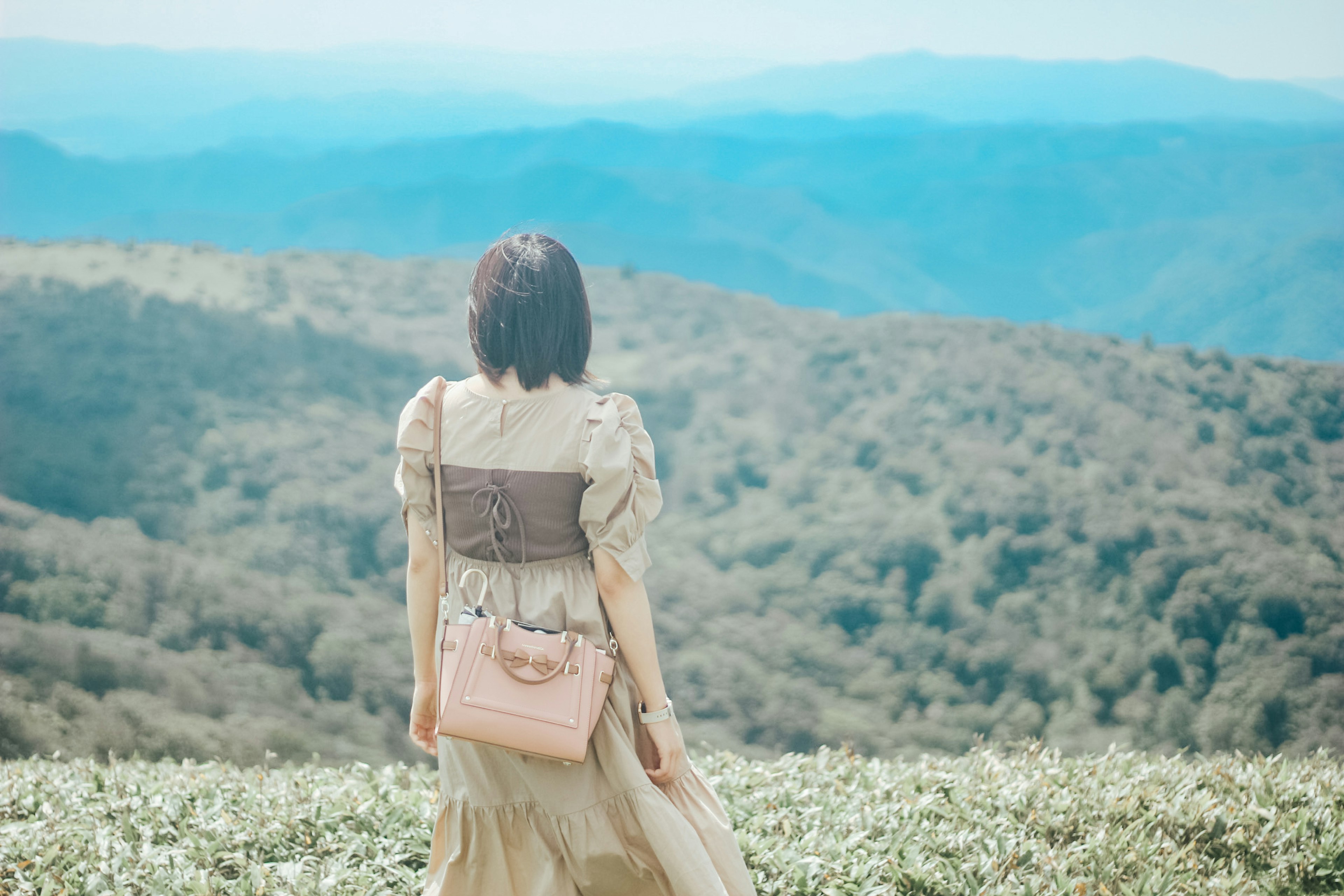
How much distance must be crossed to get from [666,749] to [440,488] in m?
0.73

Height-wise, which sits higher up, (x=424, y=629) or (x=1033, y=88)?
(x=1033, y=88)

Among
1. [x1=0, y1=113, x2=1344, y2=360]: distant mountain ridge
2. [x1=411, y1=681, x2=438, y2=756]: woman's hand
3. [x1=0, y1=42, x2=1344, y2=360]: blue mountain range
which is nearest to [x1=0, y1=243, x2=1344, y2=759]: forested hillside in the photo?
[x1=411, y1=681, x2=438, y2=756]: woman's hand

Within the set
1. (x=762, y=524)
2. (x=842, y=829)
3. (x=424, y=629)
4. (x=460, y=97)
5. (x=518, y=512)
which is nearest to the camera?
(x=518, y=512)

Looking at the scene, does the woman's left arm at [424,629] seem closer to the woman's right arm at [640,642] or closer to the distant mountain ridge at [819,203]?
the woman's right arm at [640,642]

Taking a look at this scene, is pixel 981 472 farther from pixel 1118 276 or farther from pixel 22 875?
pixel 1118 276

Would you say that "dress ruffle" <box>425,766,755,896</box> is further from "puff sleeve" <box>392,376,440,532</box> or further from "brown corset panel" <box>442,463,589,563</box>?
"puff sleeve" <box>392,376,440,532</box>

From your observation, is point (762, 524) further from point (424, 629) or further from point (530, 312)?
point (530, 312)

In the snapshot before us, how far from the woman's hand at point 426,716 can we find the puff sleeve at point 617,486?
0.59 m

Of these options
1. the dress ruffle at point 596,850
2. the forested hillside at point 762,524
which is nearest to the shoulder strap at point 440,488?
the dress ruffle at point 596,850

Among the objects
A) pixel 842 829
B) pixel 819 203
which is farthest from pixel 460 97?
pixel 842 829

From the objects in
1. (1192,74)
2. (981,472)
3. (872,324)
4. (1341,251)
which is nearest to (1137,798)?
(981,472)

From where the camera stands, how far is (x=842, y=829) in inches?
118

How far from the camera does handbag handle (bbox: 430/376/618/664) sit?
1.90 meters

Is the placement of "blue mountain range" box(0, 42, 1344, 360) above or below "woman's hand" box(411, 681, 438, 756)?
above
